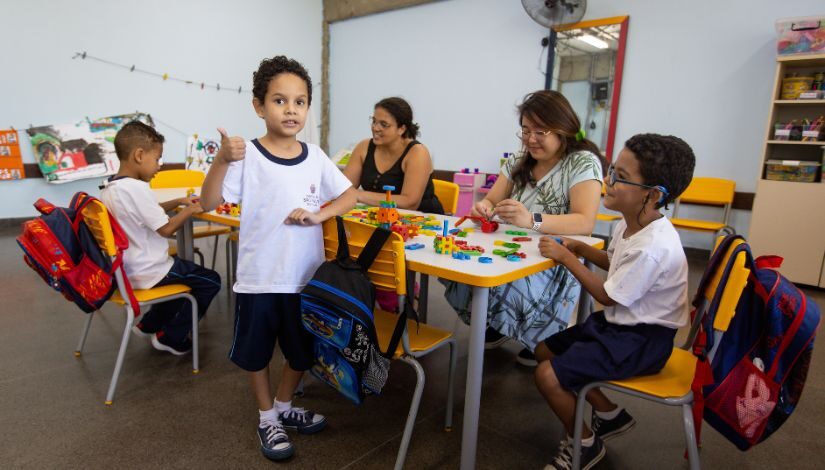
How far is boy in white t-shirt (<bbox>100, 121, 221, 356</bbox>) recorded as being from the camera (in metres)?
1.87

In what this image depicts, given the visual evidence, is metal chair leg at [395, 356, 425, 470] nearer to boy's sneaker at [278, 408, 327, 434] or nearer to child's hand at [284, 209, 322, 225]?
boy's sneaker at [278, 408, 327, 434]

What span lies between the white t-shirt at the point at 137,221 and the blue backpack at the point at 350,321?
88 centimetres

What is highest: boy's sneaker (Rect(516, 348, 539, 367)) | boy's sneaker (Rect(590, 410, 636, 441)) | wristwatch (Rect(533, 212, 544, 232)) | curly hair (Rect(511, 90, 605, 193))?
curly hair (Rect(511, 90, 605, 193))

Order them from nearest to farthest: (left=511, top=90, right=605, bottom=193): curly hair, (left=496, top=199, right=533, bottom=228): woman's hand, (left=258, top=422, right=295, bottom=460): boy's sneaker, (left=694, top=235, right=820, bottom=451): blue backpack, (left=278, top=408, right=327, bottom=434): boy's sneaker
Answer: (left=694, top=235, right=820, bottom=451): blue backpack → (left=258, top=422, right=295, bottom=460): boy's sneaker → (left=278, top=408, right=327, bottom=434): boy's sneaker → (left=496, top=199, right=533, bottom=228): woman's hand → (left=511, top=90, right=605, bottom=193): curly hair

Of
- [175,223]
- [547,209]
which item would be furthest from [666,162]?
[175,223]

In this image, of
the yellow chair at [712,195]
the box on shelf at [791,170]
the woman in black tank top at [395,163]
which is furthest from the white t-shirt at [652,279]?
the box on shelf at [791,170]

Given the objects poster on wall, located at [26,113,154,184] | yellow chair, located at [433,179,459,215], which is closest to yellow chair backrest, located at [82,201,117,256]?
yellow chair, located at [433,179,459,215]

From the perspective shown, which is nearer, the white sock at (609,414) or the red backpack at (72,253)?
the white sock at (609,414)

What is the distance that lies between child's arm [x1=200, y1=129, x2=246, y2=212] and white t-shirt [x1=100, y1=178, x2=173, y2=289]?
2.17 ft

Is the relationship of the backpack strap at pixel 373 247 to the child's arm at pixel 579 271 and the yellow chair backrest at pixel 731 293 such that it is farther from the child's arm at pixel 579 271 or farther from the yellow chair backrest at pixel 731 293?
the yellow chair backrest at pixel 731 293

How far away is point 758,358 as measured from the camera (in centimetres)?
107

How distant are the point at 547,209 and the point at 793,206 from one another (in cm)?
274

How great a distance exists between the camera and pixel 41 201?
1.77m

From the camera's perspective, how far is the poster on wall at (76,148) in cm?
467
